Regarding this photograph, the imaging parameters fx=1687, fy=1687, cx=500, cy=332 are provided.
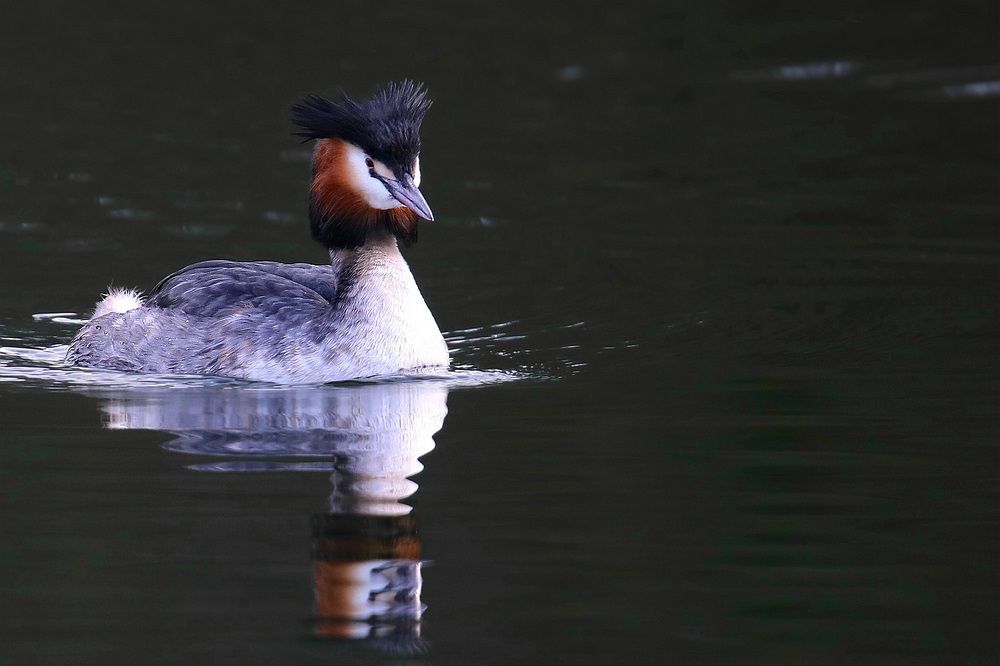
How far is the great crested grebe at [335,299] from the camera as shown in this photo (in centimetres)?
1061

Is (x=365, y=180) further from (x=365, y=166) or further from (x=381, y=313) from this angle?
(x=381, y=313)

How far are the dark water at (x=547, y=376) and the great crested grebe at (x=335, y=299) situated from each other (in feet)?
1.10

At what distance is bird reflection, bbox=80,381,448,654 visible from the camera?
6.46m

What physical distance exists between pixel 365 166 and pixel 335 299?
0.96 m

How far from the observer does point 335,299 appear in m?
11.0

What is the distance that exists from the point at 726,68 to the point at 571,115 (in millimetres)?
3344

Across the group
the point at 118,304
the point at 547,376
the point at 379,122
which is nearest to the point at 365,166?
the point at 379,122

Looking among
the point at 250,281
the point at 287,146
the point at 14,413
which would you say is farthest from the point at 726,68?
the point at 14,413

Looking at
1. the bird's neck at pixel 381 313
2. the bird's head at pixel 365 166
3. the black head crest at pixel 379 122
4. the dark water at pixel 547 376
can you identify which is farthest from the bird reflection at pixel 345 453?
the black head crest at pixel 379 122

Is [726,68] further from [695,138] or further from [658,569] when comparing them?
[658,569]

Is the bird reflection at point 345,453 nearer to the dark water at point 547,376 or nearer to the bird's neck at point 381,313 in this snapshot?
the dark water at point 547,376

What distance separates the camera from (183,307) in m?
11.3

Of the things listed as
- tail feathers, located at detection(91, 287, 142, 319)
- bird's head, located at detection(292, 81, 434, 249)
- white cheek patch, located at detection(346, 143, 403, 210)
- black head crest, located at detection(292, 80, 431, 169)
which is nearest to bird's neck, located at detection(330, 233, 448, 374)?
bird's head, located at detection(292, 81, 434, 249)

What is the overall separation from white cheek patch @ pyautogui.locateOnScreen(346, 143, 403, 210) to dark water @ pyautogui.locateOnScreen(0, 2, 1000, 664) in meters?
1.22
